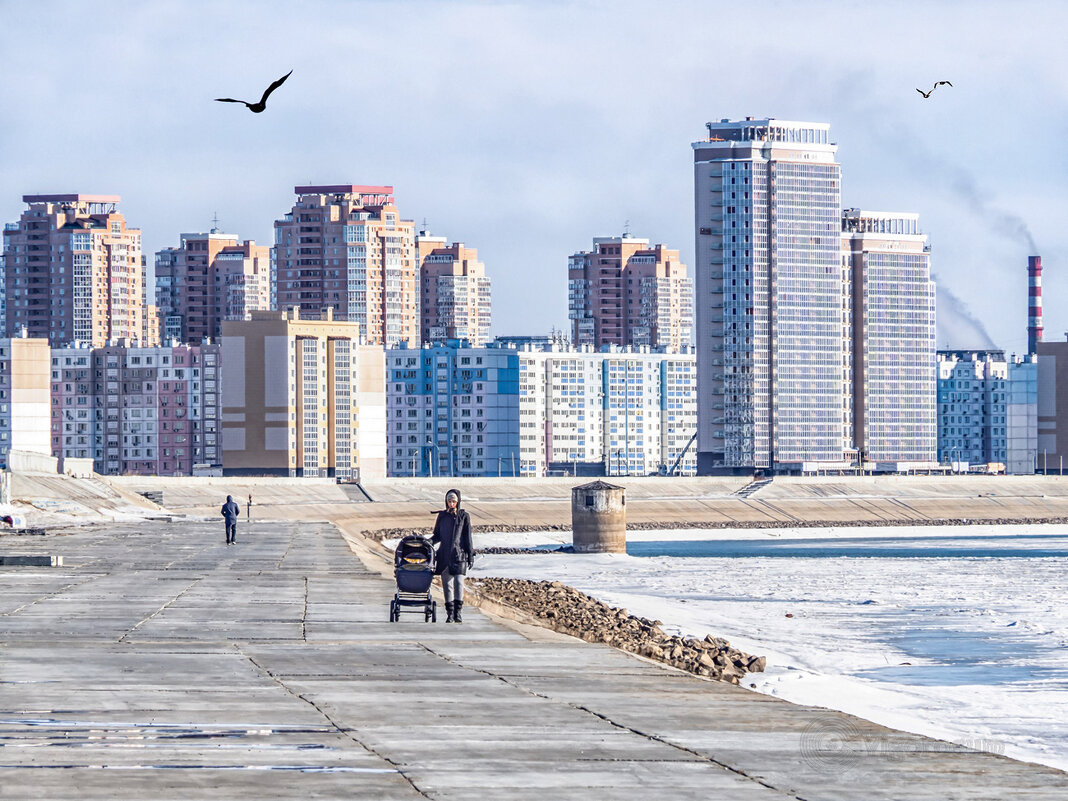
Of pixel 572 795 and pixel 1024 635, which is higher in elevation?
pixel 572 795

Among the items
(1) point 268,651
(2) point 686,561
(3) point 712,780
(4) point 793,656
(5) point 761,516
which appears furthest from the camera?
(5) point 761,516

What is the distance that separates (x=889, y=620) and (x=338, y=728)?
119 ft

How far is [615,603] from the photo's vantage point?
5716 centimetres

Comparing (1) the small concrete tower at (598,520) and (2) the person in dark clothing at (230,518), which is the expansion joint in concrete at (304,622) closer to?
(2) the person in dark clothing at (230,518)

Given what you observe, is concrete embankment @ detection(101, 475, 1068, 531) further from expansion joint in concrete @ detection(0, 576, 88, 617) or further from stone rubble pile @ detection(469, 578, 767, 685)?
expansion joint in concrete @ detection(0, 576, 88, 617)

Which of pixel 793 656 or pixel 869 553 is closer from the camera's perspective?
pixel 793 656

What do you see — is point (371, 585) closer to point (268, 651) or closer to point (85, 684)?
point (268, 651)

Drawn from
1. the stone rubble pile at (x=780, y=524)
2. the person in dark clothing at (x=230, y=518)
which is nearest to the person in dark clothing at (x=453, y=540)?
the person in dark clothing at (x=230, y=518)

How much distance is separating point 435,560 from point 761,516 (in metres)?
161

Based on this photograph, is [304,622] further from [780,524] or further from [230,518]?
[780,524]

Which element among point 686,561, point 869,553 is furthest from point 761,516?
point 686,561

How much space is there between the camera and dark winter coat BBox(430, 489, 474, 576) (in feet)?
96.6

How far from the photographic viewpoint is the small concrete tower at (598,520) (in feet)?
342

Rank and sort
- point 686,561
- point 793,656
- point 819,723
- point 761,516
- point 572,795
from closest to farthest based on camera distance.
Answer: point 572,795 → point 819,723 → point 793,656 → point 686,561 → point 761,516
